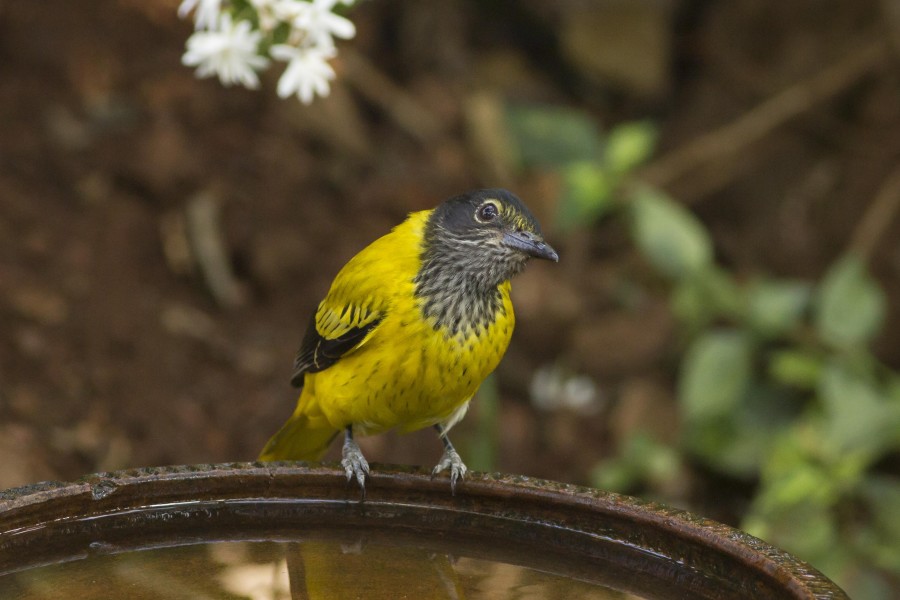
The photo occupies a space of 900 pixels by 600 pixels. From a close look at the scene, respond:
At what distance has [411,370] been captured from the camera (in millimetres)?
3627

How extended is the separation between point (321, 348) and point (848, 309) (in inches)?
121

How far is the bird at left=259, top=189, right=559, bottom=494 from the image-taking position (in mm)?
3656

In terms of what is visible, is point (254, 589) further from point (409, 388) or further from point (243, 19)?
point (243, 19)

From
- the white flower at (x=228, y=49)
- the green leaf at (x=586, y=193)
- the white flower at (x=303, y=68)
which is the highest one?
the green leaf at (x=586, y=193)

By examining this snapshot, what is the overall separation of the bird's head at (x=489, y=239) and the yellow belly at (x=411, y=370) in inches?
5.6

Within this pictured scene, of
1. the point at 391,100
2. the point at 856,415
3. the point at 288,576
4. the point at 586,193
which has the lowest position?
the point at 288,576

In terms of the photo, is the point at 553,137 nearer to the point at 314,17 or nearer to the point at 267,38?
the point at 267,38

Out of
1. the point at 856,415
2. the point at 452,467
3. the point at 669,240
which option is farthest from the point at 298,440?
the point at 856,415

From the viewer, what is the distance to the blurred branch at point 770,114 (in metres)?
7.44

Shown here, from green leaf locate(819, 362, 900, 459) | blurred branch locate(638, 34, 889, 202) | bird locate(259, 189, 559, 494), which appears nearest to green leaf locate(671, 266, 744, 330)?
green leaf locate(819, 362, 900, 459)

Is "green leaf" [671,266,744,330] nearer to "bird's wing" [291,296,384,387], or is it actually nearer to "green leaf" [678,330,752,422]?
"green leaf" [678,330,752,422]

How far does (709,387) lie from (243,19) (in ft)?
10.8

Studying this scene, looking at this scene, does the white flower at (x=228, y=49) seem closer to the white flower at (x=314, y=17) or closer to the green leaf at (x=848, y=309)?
the white flower at (x=314, y=17)

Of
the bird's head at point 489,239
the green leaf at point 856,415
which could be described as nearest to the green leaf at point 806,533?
the green leaf at point 856,415
